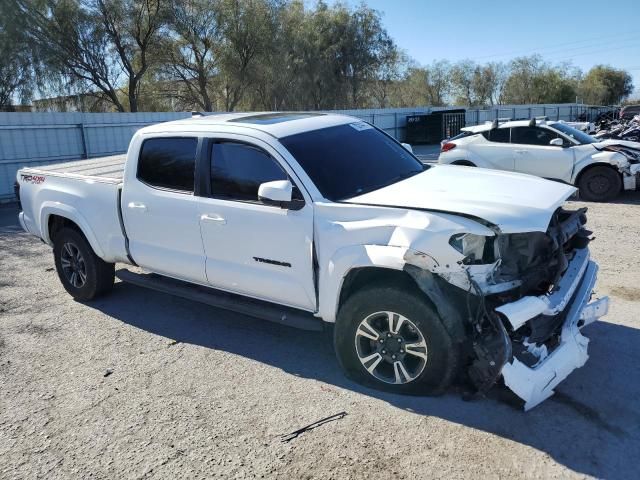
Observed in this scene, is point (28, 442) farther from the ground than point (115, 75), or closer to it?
closer to it

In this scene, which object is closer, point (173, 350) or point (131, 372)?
point (131, 372)

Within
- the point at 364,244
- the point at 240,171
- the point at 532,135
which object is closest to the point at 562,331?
the point at 364,244

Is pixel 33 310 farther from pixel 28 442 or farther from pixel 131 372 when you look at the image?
pixel 28 442

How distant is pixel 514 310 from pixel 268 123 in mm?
2502

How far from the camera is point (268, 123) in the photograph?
14.7 ft

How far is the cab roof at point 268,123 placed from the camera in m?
4.33

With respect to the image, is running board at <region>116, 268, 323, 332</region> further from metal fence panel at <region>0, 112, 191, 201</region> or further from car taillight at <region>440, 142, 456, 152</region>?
metal fence panel at <region>0, 112, 191, 201</region>

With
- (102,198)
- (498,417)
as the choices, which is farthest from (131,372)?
(498,417)

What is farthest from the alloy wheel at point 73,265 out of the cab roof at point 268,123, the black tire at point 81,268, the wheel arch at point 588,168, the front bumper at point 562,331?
the wheel arch at point 588,168

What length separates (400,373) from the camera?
361 cm

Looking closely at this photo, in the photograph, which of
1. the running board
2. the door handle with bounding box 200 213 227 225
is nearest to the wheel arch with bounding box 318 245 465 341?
the running board

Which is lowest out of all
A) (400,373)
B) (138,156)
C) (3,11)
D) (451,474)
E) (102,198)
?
(451,474)

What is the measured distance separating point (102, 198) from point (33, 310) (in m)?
1.58

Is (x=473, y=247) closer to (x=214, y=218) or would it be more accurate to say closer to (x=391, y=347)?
(x=391, y=347)
